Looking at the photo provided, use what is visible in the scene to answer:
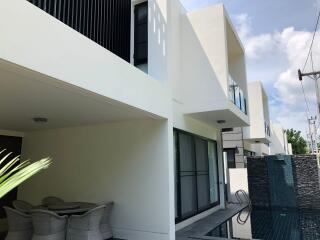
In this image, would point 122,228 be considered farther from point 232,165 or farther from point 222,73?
point 232,165

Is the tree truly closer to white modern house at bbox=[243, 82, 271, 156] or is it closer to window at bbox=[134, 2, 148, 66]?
white modern house at bbox=[243, 82, 271, 156]

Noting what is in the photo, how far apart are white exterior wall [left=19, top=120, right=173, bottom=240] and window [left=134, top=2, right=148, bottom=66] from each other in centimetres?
169

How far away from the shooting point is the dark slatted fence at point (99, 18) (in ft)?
15.6

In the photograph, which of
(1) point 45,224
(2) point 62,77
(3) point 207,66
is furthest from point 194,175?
(2) point 62,77

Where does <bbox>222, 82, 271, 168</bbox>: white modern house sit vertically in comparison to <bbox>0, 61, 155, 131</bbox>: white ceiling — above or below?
above

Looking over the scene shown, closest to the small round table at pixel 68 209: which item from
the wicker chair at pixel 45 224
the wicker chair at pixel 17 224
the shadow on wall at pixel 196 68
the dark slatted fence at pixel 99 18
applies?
the wicker chair at pixel 45 224

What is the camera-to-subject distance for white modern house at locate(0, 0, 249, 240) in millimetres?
3537

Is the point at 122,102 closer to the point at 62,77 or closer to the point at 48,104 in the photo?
the point at 48,104

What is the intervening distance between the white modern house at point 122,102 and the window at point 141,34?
0.03m

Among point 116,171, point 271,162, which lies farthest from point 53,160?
point 271,162

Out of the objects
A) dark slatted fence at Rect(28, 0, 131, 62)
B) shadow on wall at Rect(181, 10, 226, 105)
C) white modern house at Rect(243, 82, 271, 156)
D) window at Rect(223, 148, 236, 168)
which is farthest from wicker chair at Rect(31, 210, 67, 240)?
white modern house at Rect(243, 82, 271, 156)

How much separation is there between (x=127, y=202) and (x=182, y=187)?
6.22 feet

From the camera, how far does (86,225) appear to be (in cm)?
540

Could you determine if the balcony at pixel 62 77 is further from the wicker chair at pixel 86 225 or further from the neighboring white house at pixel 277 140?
the neighboring white house at pixel 277 140
